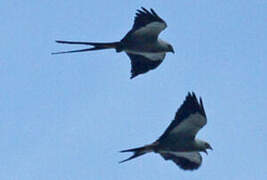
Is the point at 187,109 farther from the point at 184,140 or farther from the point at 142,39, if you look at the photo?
the point at 142,39

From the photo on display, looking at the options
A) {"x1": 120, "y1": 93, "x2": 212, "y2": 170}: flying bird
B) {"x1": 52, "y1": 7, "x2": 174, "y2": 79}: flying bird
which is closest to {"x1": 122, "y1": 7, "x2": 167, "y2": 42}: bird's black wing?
{"x1": 52, "y1": 7, "x2": 174, "y2": 79}: flying bird

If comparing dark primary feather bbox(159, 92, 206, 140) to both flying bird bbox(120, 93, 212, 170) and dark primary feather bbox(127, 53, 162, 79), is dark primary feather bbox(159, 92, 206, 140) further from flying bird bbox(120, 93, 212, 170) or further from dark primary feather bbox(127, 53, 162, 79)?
dark primary feather bbox(127, 53, 162, 79)

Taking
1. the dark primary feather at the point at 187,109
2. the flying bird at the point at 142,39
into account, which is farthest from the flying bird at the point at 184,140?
the flying bird at the point at 142,39

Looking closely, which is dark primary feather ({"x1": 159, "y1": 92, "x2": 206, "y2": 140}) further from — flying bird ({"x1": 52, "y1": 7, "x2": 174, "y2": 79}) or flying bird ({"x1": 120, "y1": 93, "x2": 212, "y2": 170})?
flying bird ({"x1": 52, "y1": 7, "x2": 174, "y2": 79})

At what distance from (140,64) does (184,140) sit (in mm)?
4243

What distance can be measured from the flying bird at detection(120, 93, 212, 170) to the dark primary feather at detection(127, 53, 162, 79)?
391 centimetres

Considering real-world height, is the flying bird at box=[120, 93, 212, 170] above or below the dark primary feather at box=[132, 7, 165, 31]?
below

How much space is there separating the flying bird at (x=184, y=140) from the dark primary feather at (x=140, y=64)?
12.8 feet

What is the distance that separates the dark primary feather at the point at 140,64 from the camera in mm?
34750

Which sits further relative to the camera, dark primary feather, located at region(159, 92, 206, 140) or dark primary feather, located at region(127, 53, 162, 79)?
dark primary feather, located at region(127, 53, 162, 79)

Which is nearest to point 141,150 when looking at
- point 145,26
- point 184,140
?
point 184,140

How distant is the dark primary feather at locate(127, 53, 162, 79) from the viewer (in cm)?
3475

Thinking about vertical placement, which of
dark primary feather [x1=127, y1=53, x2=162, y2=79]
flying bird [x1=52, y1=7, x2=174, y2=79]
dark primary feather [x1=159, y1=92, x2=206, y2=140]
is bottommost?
dark primary feather [x1=159, y1=92, x2=206, y2=140]

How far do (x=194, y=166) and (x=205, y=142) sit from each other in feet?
2.77
